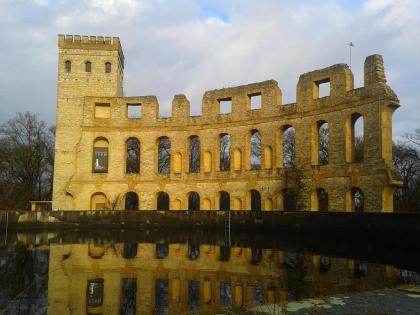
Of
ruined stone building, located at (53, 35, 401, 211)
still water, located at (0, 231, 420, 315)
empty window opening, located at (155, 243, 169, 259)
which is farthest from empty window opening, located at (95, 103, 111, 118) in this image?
empty window opening, located at (155, 243, 169, 259)

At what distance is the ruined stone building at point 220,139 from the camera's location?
84.7 feet

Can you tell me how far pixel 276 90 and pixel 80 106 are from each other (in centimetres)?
1517

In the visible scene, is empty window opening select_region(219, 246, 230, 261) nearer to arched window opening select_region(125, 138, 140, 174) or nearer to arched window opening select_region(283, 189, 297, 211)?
arched window opening select_region(283, 189, 297, 211)

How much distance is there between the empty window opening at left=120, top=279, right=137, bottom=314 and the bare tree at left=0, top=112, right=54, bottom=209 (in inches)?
1343

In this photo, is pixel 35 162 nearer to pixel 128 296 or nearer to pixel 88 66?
pixel 88 66

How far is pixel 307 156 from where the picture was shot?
2897 centimetres

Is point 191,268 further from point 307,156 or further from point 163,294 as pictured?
point 307,156

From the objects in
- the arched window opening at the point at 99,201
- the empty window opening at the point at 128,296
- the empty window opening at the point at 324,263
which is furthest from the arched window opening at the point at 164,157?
the empty window opening at the point at 128,296

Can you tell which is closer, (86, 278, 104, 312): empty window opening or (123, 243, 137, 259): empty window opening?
(86, 278, 104, 312): empty window opening

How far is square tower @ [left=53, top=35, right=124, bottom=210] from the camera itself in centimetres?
3562

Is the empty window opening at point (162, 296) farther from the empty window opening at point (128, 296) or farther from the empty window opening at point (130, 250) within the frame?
the empty window opening at point (130, 250)

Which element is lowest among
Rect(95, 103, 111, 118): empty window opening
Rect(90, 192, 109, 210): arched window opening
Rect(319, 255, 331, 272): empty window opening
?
Rect(319, 255, 331, 272): empty window opening

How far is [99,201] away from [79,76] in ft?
32.6

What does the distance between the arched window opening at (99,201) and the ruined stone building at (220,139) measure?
94mm
